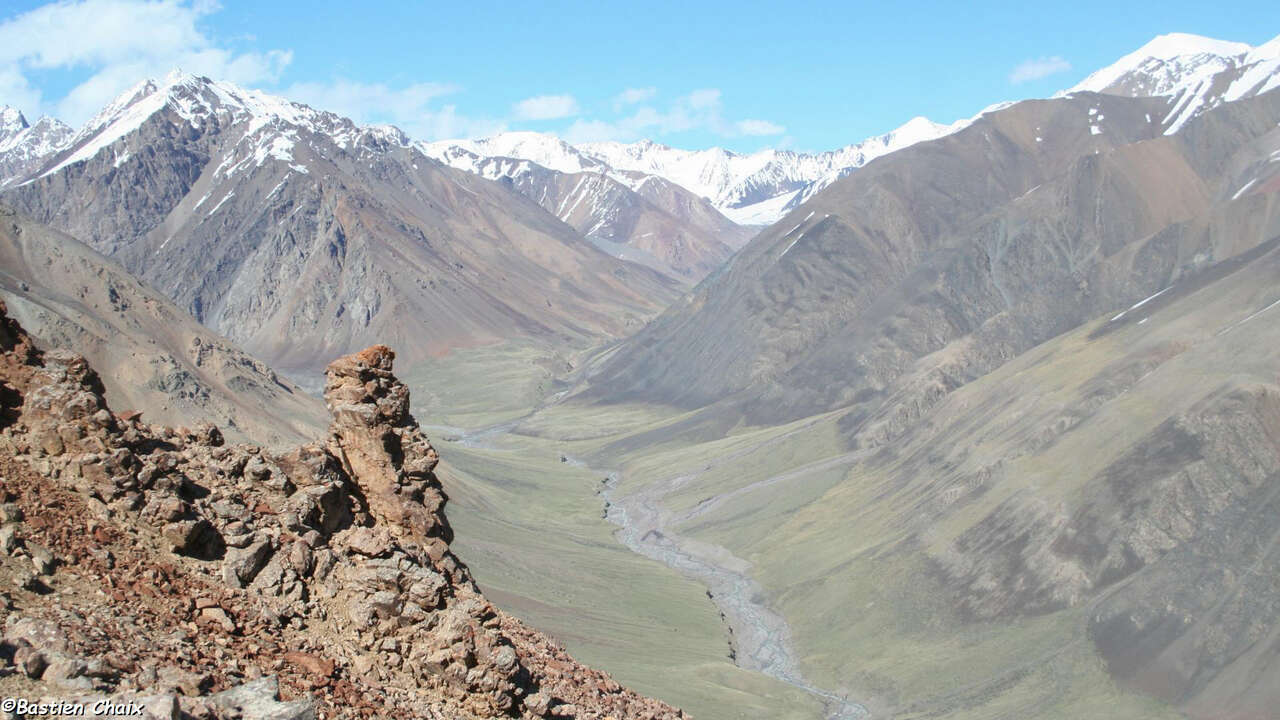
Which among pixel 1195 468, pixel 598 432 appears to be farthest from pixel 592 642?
pixel 598 432

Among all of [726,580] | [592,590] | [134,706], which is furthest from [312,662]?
[726,580]

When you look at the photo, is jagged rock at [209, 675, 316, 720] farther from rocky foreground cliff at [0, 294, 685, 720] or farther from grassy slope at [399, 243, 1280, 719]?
grassy slope at [399, 243, 1280, 719]

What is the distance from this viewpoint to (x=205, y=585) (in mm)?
16875

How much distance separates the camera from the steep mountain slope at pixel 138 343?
97.3m

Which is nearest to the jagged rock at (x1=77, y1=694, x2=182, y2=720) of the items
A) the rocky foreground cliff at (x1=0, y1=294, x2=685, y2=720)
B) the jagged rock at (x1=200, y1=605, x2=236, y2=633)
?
the rocky foreground cliff at (x1=0, y1=294, x2=685, y2=720)

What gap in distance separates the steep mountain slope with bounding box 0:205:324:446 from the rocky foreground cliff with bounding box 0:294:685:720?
252 ft

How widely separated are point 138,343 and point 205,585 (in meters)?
98.9

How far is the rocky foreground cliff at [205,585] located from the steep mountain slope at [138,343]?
252ft

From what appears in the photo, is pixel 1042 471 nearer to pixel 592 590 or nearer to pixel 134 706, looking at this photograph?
pixel 592 590

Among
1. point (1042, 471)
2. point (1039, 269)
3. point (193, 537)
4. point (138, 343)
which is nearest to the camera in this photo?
point (193, 537)

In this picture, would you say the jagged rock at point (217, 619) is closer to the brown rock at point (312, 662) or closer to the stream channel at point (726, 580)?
the brown rock at point (312, 662)

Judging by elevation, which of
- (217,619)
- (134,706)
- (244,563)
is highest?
(244,563)

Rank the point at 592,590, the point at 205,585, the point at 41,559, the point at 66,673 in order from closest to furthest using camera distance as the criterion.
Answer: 1. the point at 66,673
2. the point at 41,559
3. the point at 205,585
4. the point at 592,590

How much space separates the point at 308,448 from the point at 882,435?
122 metres
